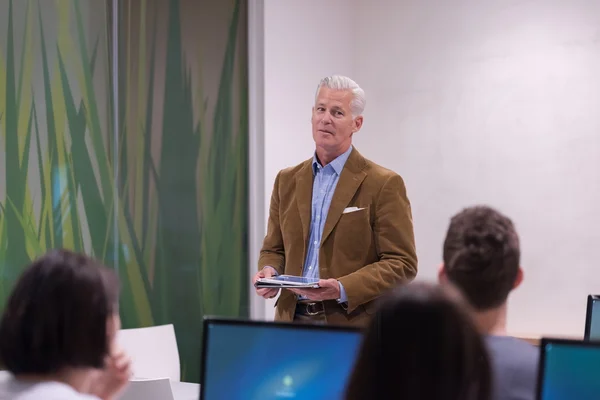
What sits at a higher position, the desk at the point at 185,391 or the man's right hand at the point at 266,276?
the man's right hand at the point at 266,276

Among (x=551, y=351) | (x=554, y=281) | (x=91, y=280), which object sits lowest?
(x=554, y=281)

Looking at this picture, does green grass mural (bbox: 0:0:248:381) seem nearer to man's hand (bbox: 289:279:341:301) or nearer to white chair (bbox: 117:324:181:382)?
white chair (bbox: 117:324:181:382)

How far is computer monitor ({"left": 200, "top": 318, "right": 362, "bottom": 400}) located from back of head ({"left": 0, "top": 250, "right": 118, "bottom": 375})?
352 mm

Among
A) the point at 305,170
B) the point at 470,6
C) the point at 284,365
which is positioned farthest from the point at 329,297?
the point at 470,6

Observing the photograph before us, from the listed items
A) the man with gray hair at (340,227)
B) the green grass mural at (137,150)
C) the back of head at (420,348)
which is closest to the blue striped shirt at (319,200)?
the man with gray hair at (340,227)

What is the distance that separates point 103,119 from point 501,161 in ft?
8.34

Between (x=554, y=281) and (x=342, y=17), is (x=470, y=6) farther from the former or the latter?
(x=554, y=281)

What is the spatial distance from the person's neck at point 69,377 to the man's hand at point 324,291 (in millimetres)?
1620

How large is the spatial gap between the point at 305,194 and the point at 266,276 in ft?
1.30

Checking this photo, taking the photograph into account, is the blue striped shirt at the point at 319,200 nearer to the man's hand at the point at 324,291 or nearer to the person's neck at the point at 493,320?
the man's hand at the point at 324,291

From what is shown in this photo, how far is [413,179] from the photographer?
575cm

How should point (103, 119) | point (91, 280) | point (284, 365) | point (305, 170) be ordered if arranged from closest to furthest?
point (91, 280) → point (284, 365) → point (305, 170) → point (103, 119)

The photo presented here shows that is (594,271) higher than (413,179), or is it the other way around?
(413,179)

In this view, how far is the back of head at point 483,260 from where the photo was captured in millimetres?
1866
